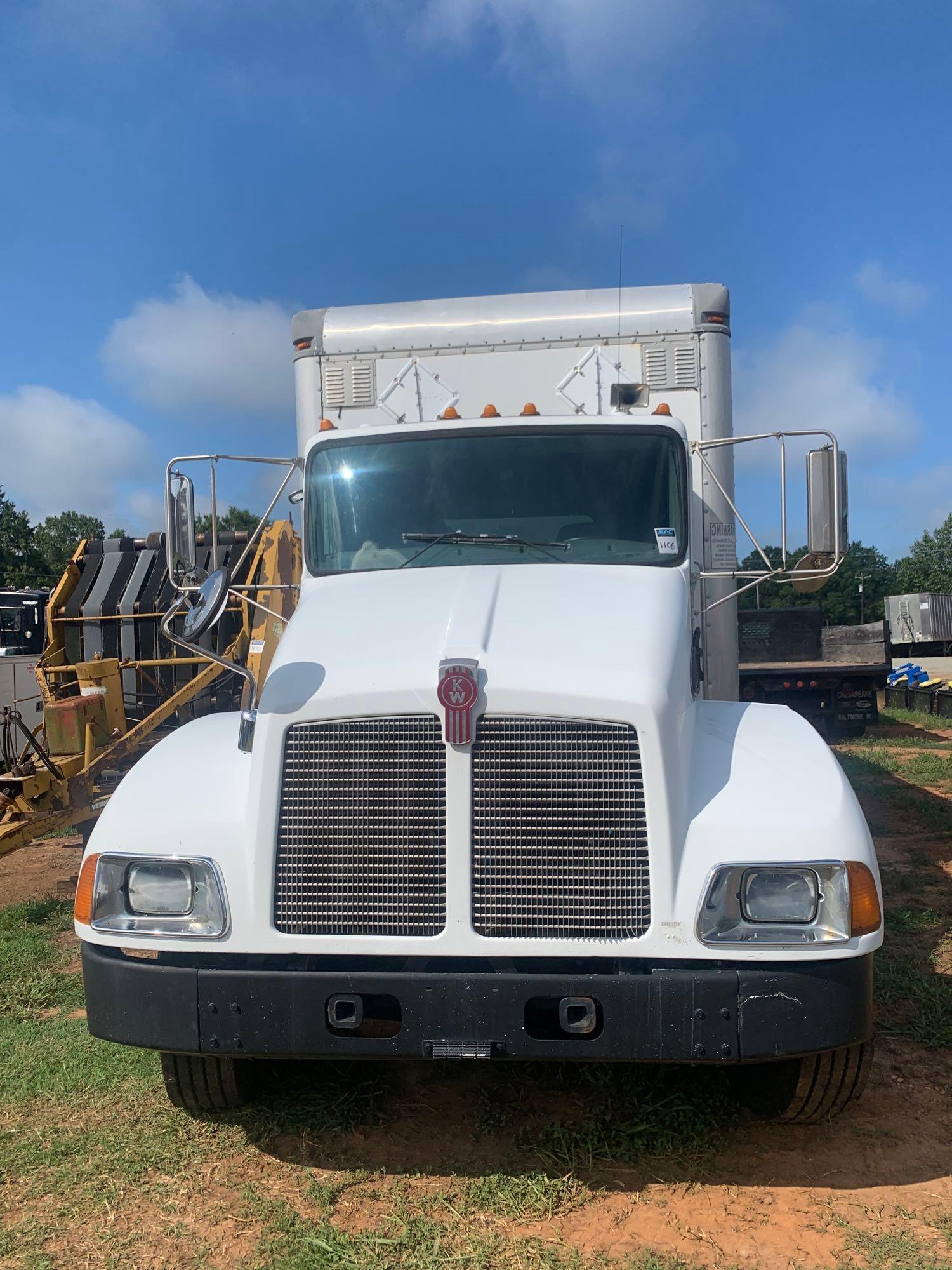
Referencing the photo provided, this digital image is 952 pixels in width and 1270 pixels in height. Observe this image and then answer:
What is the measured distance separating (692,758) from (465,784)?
2.66ft

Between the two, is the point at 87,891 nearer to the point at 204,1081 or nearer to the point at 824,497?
the point at 204,1081

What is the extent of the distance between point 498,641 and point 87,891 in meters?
1.54

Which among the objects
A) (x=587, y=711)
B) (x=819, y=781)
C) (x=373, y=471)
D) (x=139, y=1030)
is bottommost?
(x=139, y=1030)

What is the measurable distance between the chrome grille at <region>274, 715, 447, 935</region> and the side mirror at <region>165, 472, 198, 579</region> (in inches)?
69.2

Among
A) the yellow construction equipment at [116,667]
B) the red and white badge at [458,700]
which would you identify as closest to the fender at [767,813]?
the red and white badge at [458,700]

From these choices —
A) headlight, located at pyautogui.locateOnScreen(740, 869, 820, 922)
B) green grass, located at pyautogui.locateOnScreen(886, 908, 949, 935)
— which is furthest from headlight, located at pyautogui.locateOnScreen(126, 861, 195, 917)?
green grass, located at pyautogui.locateOnScreen(886, 908, 949, 935)

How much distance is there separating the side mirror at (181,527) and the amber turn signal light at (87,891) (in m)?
1.63

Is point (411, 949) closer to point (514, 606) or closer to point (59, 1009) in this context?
point (514, 606)

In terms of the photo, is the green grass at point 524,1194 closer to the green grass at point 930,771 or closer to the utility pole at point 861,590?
the green grass at point 930,771

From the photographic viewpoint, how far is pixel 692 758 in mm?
3387

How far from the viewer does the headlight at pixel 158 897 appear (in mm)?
3158

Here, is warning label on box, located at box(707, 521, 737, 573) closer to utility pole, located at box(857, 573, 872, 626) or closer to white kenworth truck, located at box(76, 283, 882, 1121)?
white kenworth truck, located at box(76, 283, 882, 1121)

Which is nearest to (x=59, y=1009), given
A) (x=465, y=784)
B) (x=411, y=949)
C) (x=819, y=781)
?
(x=411, y=949)

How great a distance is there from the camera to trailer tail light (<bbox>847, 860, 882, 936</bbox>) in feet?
9.84
